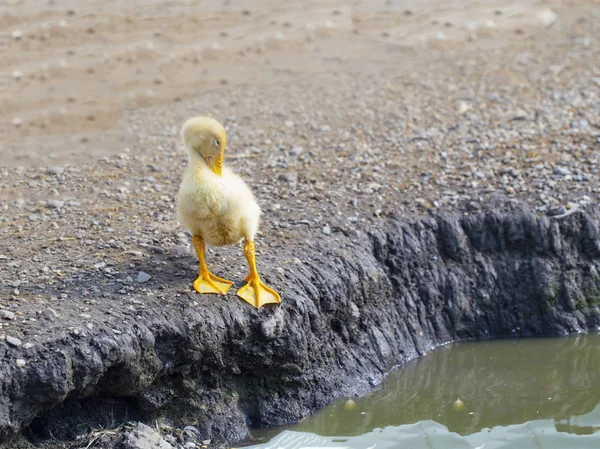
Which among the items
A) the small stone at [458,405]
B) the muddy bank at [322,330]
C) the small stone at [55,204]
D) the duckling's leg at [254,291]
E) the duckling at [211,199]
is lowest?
the small stone at [458,405]

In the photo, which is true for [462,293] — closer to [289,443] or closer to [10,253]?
[289,443]

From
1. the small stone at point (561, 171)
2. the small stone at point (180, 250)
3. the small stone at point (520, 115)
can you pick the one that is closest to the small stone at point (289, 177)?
the small stone at point (180, 250)

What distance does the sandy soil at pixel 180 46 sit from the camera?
10.9 meters

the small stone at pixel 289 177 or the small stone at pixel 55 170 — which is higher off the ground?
the small stone at pixel 55 170

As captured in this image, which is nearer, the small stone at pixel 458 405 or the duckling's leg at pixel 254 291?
the duckling's leg at pixel 254 291

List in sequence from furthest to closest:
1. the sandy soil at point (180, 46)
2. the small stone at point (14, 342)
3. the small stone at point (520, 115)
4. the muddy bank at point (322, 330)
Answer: the sandy soil at point (180, 46), the small stone at point (520, 115), the muddy bank at point (322, 330), the small stone at point (14, 342)

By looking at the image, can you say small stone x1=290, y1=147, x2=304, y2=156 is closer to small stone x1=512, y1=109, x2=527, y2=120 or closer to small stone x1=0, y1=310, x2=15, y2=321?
small stone x1=512, y1=109, x2=527, y2=120

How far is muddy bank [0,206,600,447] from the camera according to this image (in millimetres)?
5637

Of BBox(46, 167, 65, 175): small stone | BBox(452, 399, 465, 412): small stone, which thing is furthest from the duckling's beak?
BBox(46, 167, 65, 175): small stone

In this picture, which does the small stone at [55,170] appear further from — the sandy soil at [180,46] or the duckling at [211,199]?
the duckling at [211,199]

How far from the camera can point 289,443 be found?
6.29 metres

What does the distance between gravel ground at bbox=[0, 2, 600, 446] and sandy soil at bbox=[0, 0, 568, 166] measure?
437 mm

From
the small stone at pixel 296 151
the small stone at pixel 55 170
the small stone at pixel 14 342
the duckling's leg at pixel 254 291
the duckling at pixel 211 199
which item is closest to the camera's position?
the small stone at pixel 14 342

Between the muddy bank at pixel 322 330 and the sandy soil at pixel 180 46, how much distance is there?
3813 millimetres
